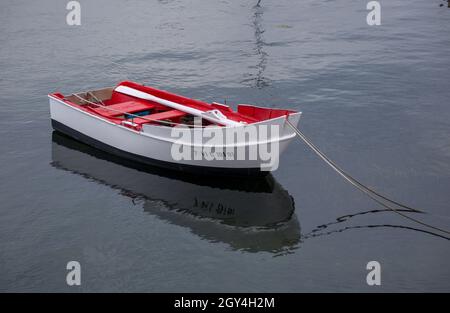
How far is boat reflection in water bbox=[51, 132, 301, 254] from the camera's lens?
61.7ft

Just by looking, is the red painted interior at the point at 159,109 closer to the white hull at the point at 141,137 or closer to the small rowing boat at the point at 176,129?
the small rowing boat at the point at 176,129

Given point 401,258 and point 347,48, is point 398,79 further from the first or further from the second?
point 401,258

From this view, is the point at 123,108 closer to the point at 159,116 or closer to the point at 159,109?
the point at 159,109

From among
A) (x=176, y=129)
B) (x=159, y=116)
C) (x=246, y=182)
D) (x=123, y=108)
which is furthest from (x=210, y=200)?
(x=123, y=108)

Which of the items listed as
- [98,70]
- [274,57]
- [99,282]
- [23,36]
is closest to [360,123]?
[274,57]

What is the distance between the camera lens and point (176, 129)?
21.3 metres

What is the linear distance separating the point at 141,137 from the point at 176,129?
229 cm

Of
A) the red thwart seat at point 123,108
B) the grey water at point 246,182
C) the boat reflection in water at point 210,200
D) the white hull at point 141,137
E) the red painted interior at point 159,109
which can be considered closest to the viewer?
the grey water at point 246,182

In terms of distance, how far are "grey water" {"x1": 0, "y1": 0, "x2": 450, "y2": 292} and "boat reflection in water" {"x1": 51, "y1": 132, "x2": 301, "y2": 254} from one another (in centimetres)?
7

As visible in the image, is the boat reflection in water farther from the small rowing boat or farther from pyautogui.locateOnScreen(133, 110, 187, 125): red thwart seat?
pyautogui.locateOnScreen(133, 110, 187, 125): red thwart seat

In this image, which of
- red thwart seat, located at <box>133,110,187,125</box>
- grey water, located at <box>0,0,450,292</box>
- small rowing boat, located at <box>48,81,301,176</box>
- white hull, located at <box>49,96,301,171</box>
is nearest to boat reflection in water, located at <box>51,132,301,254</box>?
grey water, located at <box>0,0,450,292</box>

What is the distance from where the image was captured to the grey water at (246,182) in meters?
16.9

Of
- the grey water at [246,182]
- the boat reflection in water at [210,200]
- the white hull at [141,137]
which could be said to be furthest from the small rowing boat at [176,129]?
the grey water at [246,182]
